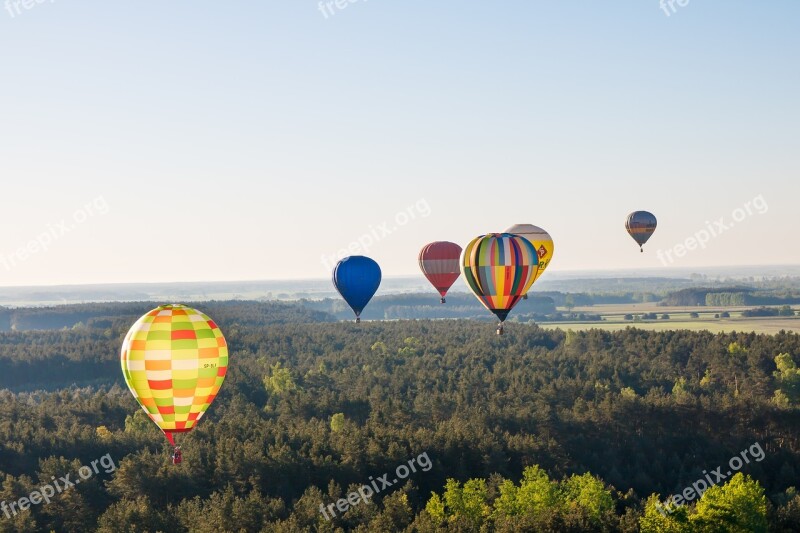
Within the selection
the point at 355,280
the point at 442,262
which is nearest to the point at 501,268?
the point at 355,280

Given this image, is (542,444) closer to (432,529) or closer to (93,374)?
(432,529)

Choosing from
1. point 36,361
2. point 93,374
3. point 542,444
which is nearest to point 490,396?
point 542,444

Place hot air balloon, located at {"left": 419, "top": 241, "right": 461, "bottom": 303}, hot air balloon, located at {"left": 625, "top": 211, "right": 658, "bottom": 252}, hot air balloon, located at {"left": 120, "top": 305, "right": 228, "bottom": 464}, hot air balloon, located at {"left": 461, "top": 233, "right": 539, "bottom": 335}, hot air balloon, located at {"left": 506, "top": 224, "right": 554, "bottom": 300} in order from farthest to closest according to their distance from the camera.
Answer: hot air balloon, located at {"left": 625, "top": 211, "right": 658, "bottom": 252} < hot air balloon, located at {"left": 419, "top": 241, "right": 461, "bottom": 303} < hot air balloon, located at {"left": 506, "top": 224, "right": 554, "bottom": 300} < hot air balloon, located at {"left": 461, "top": 233, "right": 539, "bottom": 335} < hot air balloon, located at {"left": 120, "top": 305, "right": 228, "bottom": 464}

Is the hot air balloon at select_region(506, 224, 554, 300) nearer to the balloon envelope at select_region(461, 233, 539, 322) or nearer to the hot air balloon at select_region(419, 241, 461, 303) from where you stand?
the balloon envelope at select_region(461, 233, 539, 322)

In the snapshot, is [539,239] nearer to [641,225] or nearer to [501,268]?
[501,268]

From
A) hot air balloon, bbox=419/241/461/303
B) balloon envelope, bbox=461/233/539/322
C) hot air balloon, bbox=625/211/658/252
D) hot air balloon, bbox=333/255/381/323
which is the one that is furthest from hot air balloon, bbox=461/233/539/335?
hot air balloon, bbox=625/211/658/252

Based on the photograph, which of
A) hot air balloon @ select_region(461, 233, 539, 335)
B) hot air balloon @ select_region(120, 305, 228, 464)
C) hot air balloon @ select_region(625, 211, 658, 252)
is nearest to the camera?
hot air balloon @ select_region(120, 305, 228, 464)
